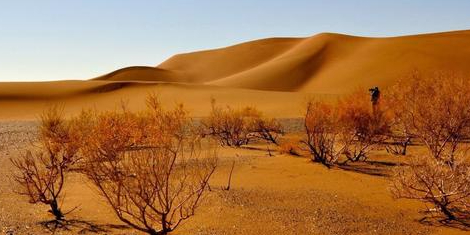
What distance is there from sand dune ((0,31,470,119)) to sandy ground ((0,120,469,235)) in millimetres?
20647

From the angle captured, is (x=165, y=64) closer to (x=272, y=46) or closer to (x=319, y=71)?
(x=272, y=46)

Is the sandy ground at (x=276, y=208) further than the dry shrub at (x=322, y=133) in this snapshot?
No

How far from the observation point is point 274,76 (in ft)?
236

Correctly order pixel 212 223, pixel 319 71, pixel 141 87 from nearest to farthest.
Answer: pixel 212 223 < pixel 141 87 < pixel 319 71

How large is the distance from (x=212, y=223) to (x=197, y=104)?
35842 mm

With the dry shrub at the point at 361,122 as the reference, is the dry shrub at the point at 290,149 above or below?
below

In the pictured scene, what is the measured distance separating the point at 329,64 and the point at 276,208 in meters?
66.8

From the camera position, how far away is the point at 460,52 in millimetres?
62844

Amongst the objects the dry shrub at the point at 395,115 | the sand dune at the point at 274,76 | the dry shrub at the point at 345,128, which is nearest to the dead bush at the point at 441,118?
the dry shrub at the point at 395,115

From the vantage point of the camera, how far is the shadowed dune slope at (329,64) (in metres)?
60.2

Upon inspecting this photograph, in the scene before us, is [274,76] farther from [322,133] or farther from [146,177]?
[146,177]

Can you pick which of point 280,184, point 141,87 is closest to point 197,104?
point 141,87

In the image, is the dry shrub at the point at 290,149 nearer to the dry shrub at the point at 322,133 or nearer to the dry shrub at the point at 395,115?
the dry shrub at the point at 322,133

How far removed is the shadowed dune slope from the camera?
60.2 m
